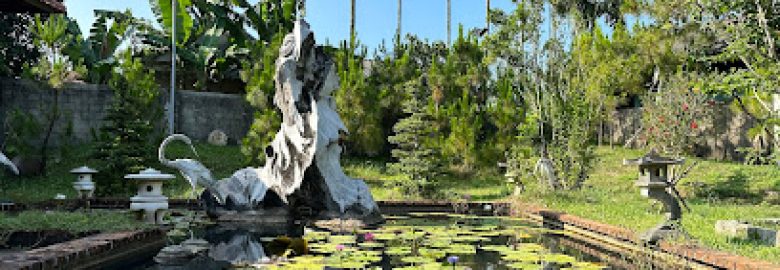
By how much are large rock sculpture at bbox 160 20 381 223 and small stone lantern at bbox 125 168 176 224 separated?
0.45 metres

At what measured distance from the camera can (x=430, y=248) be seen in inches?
269

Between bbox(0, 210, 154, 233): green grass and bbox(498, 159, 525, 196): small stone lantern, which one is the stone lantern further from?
bbox(498, 159, 525, 196): small stone lantern

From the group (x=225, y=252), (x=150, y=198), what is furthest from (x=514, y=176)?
(x=225, y=252)

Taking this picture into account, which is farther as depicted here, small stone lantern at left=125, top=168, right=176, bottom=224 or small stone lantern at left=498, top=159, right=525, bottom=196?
small stone lantern at left=498, top=159, right=525, bottom=196

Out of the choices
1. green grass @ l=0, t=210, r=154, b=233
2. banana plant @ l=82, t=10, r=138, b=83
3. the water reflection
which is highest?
banana plant @ l=82, t=10, r=138, b=83

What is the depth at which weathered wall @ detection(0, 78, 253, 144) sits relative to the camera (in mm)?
15742

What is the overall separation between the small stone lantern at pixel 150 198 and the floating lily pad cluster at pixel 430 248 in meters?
2.20

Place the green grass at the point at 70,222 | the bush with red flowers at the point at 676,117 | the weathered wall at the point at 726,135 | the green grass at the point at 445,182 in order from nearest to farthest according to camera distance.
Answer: the green grass at the point at 70,222 < the green grass at the point at 445,182 < the bush with red flowers at the point at 676,117 < the weathered wall at the point at 726,135

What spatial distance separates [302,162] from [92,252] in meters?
3.70

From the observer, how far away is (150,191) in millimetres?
8875

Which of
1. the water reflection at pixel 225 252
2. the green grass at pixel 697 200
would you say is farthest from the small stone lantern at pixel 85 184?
the green grass at pixel 697 200

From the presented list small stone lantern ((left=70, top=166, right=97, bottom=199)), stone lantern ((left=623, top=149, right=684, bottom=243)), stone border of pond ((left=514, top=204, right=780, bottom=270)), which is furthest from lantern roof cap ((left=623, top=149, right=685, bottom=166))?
small stone lantern ((left=70, top=166, right=97, bottom=199))

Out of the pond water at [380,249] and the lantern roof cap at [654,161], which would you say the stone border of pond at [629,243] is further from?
the lantern roof cap at [654,161]

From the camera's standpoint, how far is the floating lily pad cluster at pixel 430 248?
5840mm
